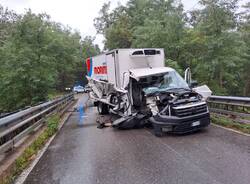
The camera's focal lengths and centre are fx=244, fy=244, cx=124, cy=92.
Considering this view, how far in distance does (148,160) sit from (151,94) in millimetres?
3771

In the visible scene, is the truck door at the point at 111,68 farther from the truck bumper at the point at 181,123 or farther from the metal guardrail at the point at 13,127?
the truck bumper at the point at 181,123

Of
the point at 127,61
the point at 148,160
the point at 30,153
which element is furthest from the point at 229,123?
the point at 30,153

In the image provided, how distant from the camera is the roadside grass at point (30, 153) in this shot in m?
5.14

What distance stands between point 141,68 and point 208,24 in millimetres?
9394

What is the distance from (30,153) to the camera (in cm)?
657

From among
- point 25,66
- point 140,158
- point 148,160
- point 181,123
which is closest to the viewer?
point 148,160

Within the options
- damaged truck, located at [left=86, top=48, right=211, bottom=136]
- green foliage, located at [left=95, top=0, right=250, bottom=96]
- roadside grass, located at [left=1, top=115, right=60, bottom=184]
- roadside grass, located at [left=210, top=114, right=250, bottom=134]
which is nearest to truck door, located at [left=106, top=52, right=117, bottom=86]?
damaged truck, located at [left=86, top=48, right=211, bottom=136]

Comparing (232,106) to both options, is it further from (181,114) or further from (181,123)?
(181,123)

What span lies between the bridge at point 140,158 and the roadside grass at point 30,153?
0.16 m

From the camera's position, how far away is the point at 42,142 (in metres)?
7.84

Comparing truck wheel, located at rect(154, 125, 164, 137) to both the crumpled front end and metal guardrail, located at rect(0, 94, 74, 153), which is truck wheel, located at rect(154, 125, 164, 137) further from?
metal guardrail, located at rect(0, 94, 74, 153)

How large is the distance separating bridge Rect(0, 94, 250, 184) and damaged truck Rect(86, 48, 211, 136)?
0.60 metres

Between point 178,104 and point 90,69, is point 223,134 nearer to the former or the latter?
point 178,104

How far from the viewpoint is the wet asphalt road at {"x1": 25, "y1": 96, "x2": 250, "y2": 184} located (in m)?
4.59
